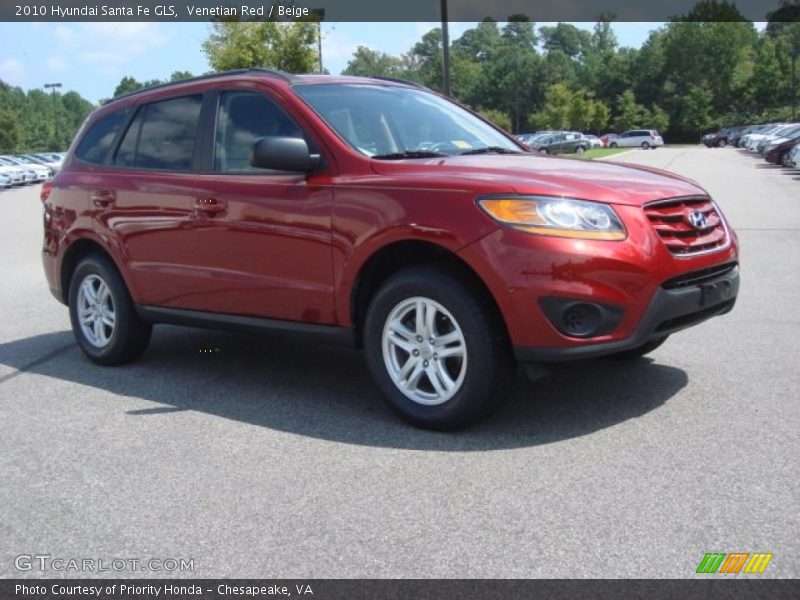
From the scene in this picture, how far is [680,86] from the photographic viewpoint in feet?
369

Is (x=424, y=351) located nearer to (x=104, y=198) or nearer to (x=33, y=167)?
(x=104, y=198)

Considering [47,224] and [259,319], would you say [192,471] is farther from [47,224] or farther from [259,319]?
[47,224]

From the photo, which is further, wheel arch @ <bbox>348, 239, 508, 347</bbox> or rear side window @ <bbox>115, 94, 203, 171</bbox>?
rear side window @ <bbox>115, 94, 203, 171</bbox>

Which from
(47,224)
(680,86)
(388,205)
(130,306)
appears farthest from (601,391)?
(680,86)

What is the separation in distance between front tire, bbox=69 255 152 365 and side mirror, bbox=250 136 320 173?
1.87 m

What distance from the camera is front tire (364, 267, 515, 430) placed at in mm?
4461

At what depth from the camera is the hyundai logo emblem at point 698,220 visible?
15.4 feet

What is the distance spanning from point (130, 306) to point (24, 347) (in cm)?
152

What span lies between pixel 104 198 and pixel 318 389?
2015 mm

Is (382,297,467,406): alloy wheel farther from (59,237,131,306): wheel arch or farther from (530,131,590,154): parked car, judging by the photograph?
(530,131,590,154): parked car

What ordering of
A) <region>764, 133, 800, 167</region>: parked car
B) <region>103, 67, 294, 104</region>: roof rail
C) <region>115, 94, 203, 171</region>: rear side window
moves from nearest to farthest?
<region>103, 67, 294, 104</region>: roof rail → <region>115, 94, 203, 171</region>: rear side window → <region>764, 133, 800, 167</region>: parked car

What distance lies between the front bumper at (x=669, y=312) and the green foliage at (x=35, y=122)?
231ft

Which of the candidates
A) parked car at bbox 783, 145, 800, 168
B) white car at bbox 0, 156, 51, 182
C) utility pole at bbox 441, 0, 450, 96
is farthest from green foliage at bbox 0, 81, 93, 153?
utility pole at bbox 441, 0, 450, 96

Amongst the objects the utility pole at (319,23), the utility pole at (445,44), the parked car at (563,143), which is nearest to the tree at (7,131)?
the parked car at (563,143)
